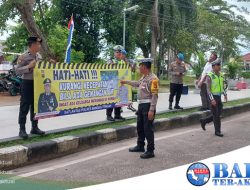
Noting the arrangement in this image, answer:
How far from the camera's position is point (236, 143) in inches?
283

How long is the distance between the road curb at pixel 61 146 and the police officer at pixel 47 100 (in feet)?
2.18

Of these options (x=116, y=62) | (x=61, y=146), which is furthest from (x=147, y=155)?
(x=116, y=62)

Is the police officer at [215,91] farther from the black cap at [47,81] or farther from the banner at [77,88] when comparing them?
the black cap at [47,81]

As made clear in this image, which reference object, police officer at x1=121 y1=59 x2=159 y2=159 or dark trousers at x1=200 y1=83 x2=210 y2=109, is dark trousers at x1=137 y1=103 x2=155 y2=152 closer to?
police officer at x1=121 y1=59 x2=159 y2=159

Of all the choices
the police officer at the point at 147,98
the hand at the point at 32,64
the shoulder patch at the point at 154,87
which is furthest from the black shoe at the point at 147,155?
the hand at the point at 32,64

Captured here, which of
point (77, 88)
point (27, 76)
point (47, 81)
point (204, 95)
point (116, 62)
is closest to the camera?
point (27, 76)

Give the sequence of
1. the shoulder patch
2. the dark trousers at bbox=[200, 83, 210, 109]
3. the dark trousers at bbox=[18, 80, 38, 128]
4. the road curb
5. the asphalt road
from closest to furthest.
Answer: the asphalt road
the road curb
the shoulder patch
the dark trousers at bbox=[18, 80, 38, 128]
the dark trousers at bbox=[200, 83, 210, 109]

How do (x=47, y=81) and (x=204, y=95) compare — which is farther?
(x=204, y=95)

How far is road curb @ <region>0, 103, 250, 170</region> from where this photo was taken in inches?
213

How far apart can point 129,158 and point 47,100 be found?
189cm

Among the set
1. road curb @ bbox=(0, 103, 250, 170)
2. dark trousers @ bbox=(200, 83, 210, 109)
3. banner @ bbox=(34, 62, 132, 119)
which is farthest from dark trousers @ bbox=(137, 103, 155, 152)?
dark trousers @ bbox=(200, 83, 210, 109)

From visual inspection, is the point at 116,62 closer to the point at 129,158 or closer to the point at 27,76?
the point at 27,76

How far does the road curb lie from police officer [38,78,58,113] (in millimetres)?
665

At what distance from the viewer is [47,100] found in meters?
6.67
